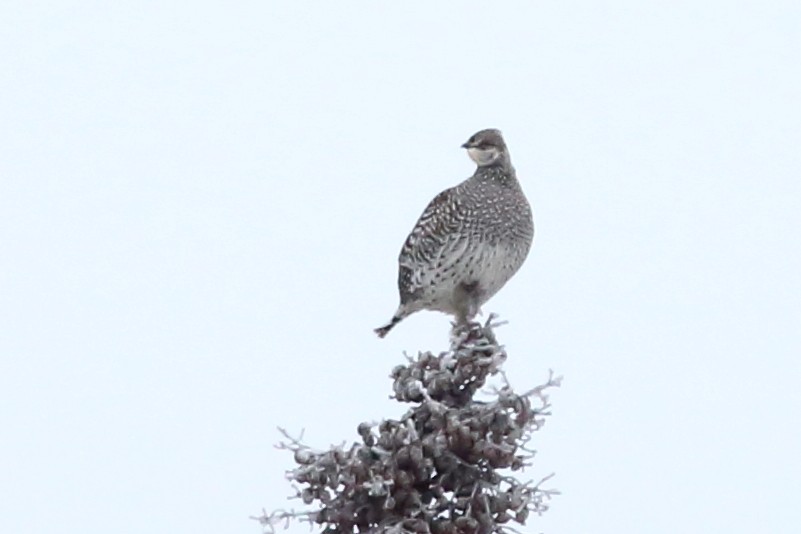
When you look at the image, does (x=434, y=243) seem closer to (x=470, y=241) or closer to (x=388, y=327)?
(x=470, y=241)

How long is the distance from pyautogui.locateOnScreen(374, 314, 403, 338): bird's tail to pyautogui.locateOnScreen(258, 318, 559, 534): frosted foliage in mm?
7109

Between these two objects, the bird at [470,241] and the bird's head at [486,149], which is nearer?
the bird at [470,241]

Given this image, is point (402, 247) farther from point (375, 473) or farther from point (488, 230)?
point (375, 473)

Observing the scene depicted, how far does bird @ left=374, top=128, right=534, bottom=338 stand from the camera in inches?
480

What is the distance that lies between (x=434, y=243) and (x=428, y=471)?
24.1ft

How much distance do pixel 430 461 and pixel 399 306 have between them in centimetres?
773

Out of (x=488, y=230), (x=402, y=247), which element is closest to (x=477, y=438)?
(x=488, y=230)

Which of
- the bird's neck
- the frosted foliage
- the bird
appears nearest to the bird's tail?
the bird

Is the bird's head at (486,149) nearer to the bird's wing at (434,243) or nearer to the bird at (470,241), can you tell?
the bird at (470,241)

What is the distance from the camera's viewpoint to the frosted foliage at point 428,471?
4.99 m

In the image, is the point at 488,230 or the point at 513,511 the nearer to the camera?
the point at 513,511

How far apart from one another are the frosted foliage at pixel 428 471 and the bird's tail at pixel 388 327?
23.3 ft

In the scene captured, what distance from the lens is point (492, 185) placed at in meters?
12.6

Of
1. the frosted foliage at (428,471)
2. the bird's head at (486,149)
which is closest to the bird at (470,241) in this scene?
the bird's head at (486,149)
